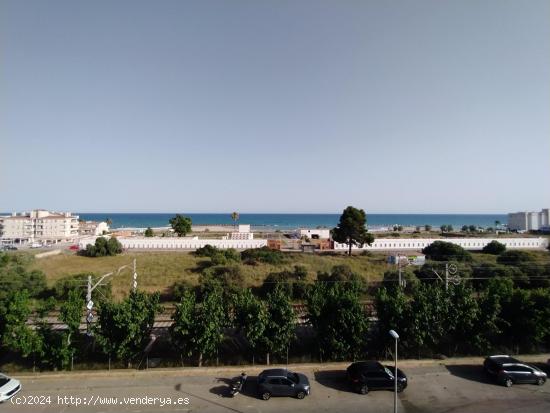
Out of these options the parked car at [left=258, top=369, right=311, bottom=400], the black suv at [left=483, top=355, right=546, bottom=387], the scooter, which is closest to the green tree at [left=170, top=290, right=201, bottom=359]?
the scooter

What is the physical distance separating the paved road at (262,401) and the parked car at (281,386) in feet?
1.04

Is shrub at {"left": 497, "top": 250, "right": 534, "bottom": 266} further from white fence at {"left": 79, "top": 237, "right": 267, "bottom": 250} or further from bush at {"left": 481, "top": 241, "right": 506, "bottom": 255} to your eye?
white fence at {"left": 79, "top": 237, "right": 267, "bottom": 250}

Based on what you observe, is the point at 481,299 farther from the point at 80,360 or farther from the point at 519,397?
the point at 80,360

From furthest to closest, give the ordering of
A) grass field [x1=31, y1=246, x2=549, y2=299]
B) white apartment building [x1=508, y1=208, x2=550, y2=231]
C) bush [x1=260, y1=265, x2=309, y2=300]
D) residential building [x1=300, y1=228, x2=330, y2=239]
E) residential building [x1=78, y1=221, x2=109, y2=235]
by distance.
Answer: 1. white apartment building [x1=508, y1=208, x2=550, y2=231]
2. residential building [x1=78, y1=221, x2=109, y2=235]
3. residential building [x1=300, y1=228, x2=330, y2=239]
4. grass field [x1=31, y1=246, x2=549, y2=299]
5. bush [x1=260, y1=265, x2=309, y2=300]

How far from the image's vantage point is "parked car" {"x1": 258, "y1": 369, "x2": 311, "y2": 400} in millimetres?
15664

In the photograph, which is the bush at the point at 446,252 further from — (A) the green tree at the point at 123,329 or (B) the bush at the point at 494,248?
(A) the green tree at the point at 123,329

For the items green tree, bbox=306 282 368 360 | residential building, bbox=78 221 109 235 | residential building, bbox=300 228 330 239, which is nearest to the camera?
green tree, bbox=306 282 368 360

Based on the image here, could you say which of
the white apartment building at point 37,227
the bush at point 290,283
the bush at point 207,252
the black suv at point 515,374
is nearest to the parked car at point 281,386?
the black suv at point 515,374

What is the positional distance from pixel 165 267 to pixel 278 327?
29.5 meters

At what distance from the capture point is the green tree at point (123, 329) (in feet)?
59.2

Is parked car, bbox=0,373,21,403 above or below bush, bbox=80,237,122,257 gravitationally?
below

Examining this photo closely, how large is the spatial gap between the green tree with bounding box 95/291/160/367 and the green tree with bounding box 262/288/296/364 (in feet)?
24.4

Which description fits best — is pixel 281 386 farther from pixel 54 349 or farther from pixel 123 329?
pixel 54 349

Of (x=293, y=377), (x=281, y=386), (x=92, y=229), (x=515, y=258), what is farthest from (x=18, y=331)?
(x=92, y=229)
